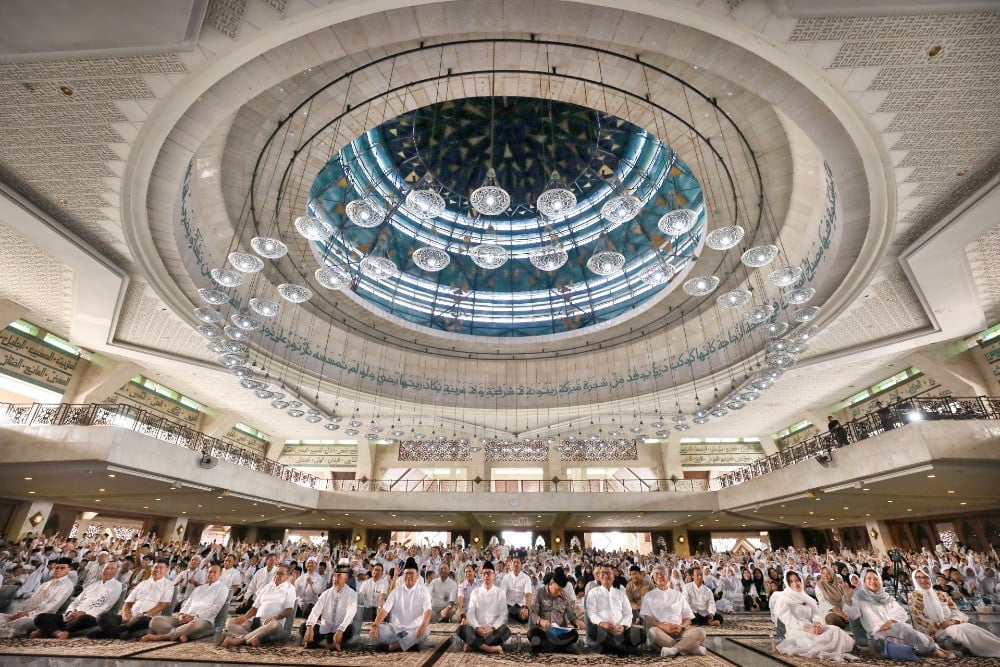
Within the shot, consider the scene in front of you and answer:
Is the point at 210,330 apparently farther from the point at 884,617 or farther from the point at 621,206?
the point at 884,617

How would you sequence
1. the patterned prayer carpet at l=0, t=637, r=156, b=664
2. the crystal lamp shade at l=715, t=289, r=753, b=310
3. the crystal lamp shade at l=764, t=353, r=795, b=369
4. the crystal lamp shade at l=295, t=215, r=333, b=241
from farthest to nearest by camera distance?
1. the crystal lamp shade at l=764, t=353, r=795, b=369
2. the crystal lamp shade at l=715, t=289, r=753, b=310
3. the crystal lamp shade at l=295, t=215, r=333, b=241
4. the patterned prayer carpet at l=0, t=637, r=156, b=664

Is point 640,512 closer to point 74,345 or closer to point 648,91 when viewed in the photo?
point 648,91

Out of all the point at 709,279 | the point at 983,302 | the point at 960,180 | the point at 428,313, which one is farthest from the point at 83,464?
the point at 983,302

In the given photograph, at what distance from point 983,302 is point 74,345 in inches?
724

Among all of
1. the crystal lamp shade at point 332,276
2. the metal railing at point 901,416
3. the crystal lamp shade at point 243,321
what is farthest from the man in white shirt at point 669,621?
the metal railing at point 901,416

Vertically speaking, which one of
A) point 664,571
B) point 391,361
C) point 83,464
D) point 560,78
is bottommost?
point 664,571

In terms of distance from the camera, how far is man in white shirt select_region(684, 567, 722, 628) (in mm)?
5968

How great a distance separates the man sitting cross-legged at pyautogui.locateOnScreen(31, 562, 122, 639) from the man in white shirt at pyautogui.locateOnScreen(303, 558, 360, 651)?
1.84 meters

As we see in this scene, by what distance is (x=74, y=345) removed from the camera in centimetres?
1142

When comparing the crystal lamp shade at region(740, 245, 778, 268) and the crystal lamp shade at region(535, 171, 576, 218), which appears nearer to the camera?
the crystal lamp shade at region(535, 171, 576, 218)

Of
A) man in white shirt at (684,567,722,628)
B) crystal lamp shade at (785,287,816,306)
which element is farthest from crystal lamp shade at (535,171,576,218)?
man in white shirt at (684,567,722,628)

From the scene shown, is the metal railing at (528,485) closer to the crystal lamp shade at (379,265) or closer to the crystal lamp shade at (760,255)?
the crystal lamp shade at (379,265)

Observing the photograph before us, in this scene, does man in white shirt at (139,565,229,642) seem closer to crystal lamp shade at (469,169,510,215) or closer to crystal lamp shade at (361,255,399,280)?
crystal lamp shade at (361,255,399,280)

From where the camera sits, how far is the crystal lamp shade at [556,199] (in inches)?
181
